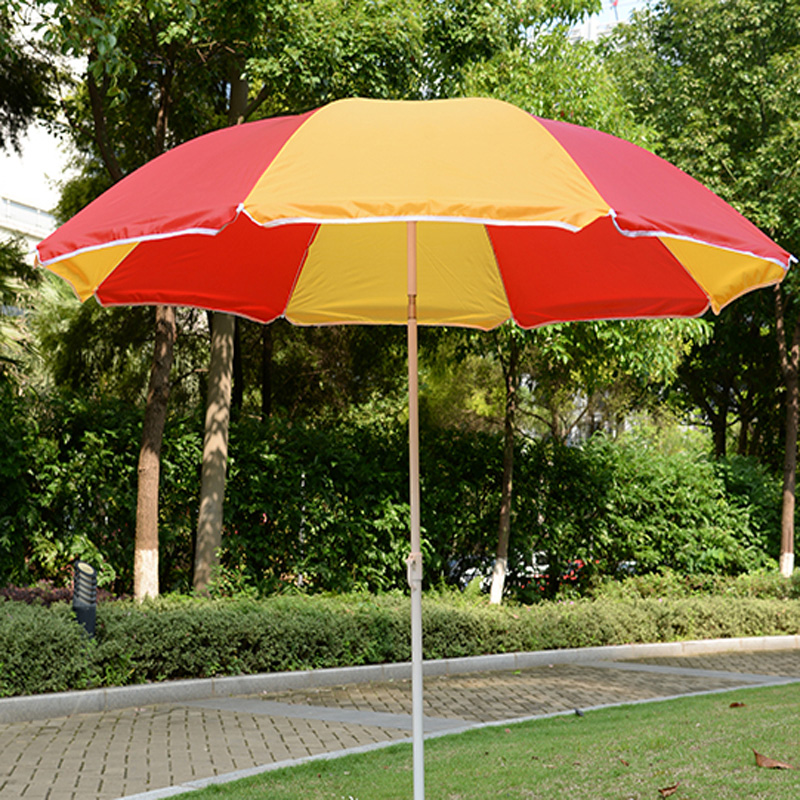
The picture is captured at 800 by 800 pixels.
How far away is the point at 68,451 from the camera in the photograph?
12.1 metres

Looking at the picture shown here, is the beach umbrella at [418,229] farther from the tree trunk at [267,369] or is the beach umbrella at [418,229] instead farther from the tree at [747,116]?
the tree at [747,116]

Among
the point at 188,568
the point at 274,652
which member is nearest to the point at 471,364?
the point at 188,568

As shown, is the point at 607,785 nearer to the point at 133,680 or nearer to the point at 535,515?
the point at 133,680

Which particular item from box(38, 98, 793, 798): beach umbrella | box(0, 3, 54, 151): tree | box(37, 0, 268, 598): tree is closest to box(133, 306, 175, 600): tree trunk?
box(37, 0, 268, 598): tree

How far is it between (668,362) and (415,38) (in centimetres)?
637

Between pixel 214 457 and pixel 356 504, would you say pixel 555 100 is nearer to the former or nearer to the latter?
pixel 356 504

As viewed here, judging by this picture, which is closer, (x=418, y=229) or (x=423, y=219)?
(x=423, y=219)

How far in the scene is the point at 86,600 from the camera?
8.66m

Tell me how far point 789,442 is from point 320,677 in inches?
448

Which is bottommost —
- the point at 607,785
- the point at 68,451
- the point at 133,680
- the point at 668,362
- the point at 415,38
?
the point at 133,680

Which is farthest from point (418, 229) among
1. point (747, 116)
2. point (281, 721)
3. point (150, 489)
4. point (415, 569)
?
point (747, 116)

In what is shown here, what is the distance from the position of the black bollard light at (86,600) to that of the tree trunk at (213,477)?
339 centimetres

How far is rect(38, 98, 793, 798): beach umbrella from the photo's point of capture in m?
3.08

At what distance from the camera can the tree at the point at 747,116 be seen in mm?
16734
